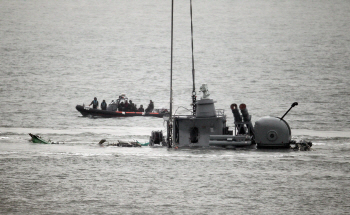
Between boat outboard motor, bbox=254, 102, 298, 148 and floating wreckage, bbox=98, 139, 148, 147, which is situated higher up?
boat outboard motor, bbox=254, 102, 298, 148

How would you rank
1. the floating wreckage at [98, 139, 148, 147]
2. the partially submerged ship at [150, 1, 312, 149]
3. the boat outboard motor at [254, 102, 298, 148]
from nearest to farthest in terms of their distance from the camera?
the boat outboard motor at [254, 102, 298, 148]
the partially submerged ship at [150, 1, 312, 149]
the floating wreckage at [98, 139, 148, 147]

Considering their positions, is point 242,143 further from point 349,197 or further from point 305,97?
point 305,97

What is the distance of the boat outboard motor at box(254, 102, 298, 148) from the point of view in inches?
1532

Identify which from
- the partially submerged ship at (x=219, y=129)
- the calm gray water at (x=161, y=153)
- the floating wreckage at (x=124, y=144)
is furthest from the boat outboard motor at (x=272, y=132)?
the floating wreckage at (x=124, y=144)

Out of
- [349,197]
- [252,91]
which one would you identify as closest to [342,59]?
[252,91]

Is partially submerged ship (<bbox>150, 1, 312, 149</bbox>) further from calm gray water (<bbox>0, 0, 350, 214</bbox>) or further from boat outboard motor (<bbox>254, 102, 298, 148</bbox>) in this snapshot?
calm gray water (<bbox>0, 0, 350, 214</bbox>)

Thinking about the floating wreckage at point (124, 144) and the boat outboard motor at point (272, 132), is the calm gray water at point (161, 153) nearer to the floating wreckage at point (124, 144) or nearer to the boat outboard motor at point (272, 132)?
the floating wreckage at point (124, 144)

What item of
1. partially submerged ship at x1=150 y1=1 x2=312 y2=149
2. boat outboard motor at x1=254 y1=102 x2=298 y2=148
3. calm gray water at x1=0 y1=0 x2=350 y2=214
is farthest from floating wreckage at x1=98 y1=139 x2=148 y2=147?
boat outboard motor at x1=254 y1=102 x2=298 y2=148

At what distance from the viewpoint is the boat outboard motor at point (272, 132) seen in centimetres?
3891

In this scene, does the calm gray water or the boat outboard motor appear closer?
the calm gray water

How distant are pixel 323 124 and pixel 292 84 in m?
53.7

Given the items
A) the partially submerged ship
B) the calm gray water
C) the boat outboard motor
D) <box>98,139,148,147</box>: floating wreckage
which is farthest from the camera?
<box>98,139,148,147</box>: floating wreckage

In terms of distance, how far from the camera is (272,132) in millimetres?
39062

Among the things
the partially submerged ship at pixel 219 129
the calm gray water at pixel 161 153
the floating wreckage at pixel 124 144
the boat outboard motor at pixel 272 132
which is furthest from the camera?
the floating wreckage at pixel 124 144
